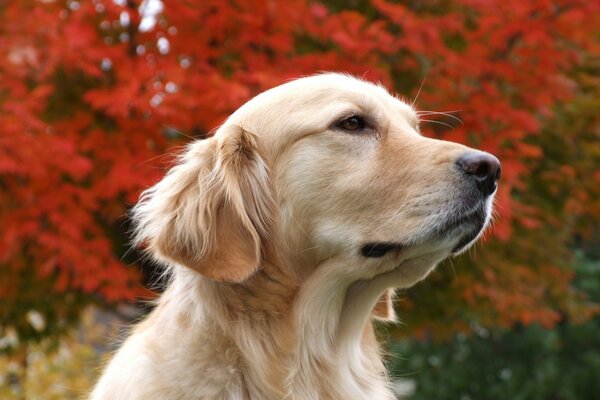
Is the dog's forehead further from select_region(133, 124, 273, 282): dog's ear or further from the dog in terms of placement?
select_region(133, 124, 273, 282): dog's ear

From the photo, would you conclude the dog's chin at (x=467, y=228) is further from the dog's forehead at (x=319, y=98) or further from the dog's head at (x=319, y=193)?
the dog's forehead at (x=319, y=98)

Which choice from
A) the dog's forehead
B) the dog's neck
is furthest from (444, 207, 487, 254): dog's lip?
the dog's forehead

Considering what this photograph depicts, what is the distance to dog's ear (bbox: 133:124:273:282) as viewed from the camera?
2.91m

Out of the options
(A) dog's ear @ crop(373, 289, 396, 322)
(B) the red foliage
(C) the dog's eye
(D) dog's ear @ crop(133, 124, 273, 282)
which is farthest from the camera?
(B) the red foliage

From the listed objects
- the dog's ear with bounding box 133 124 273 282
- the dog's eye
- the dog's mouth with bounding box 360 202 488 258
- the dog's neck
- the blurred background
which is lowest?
the blurred background

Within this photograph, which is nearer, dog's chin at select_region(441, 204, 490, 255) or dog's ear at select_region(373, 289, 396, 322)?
dog's chin at select_region(441, 204, 490, 255)

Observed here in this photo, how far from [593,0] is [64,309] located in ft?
14.8

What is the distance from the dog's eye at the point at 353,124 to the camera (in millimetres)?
3158

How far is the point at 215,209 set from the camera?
302 cm

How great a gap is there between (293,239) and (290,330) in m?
0.32

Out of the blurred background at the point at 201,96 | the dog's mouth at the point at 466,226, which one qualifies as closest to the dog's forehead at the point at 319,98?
the dog's mouth at the point at 466,226

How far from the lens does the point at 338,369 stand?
312 centimetres

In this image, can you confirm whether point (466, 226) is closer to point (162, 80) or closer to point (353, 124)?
point (353, 124)

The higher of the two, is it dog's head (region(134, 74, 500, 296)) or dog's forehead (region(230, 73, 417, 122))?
dog's forehead (region(230, 73, 417, 122))
